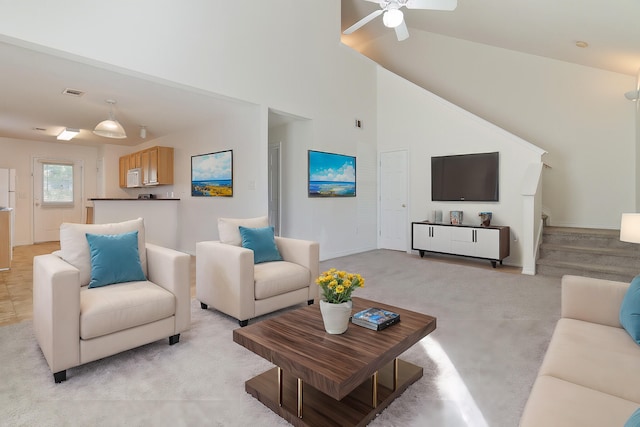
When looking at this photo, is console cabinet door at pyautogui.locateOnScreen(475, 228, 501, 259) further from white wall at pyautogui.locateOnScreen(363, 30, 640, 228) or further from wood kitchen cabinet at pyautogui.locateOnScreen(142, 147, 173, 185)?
wood kitchen cabinet at pyautogui.locateOnScreen(142, 147, 173, 185)

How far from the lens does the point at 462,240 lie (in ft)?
17.8

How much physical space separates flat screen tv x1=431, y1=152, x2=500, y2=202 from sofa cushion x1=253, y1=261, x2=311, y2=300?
3.72 m

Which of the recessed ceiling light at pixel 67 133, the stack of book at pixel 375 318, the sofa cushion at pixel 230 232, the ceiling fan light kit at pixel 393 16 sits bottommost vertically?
the stack of book at pixel 375 318

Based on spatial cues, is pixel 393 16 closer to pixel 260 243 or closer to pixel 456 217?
pixel 260 243

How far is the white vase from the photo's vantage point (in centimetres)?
172

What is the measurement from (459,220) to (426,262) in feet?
3.09

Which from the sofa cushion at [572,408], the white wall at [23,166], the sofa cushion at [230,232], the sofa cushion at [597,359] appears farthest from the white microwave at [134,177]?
the sofa cushion at [572,408]

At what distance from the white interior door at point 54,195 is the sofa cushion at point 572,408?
9765mm

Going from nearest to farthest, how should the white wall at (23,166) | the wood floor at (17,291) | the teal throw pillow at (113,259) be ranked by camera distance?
1. the teal throw pillow at (113,259)
2. the wood floor at (17,291)
3. the white wall at (23,166)

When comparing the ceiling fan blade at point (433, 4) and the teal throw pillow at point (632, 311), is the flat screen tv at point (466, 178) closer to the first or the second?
the ceiling fan blade at point (433, 4)

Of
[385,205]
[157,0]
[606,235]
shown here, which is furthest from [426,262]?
[157,0]

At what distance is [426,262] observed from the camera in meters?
5.47

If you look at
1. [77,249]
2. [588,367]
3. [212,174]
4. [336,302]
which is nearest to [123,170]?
[212,174]

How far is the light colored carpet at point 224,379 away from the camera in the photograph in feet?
5.41
